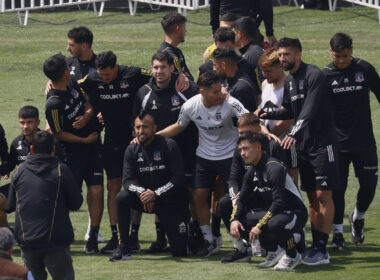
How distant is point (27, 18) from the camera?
26.5 meters

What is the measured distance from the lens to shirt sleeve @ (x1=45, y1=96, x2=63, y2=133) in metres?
11.2

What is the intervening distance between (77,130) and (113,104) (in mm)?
488

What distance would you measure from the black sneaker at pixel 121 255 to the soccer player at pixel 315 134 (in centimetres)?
181

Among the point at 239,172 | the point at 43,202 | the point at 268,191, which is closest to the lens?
the point at 43,202

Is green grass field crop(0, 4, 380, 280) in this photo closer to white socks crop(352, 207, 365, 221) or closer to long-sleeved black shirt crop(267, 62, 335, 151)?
white socks crop(352, 207, 365, 221)

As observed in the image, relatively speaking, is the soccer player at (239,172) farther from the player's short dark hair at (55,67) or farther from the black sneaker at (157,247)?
the player's short dark hair at (55,67)

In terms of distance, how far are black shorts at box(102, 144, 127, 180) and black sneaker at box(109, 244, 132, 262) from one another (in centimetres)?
110

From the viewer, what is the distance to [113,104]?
11617mm

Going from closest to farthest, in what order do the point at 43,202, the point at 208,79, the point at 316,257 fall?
1. the point at 43,202
2. the point at 316,257
3. the point at 208,79


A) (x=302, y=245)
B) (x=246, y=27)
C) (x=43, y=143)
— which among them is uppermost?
(x=246, y=27)

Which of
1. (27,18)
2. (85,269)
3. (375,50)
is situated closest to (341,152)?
(85,269)

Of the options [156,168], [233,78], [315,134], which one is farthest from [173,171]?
[315,134]

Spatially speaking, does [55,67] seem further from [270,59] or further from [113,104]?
[270,59]

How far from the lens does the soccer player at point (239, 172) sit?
1048cm
